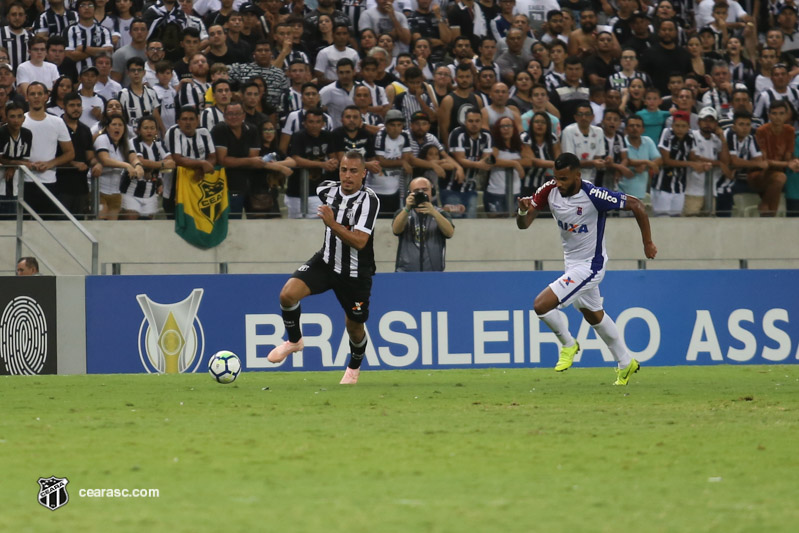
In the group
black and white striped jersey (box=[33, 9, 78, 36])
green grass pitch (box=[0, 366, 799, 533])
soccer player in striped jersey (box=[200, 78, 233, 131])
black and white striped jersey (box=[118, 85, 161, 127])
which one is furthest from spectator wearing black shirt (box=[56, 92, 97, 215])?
green grass pitch (box=[0, 366, 799, 533])

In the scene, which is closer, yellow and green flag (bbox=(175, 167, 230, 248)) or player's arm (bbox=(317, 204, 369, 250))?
player's arm (bbox=(317, 204, 369, 250))

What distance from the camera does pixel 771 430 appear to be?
9.21 metres

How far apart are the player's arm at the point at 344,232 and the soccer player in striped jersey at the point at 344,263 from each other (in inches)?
1.2

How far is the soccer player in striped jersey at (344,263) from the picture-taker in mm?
12516

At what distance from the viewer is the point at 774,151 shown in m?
19.2

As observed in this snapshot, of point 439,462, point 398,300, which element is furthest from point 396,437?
point 398,300

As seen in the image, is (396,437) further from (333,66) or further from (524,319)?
(333,66)

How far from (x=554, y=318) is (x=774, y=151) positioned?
24.5ft

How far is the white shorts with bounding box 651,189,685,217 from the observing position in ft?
62.0

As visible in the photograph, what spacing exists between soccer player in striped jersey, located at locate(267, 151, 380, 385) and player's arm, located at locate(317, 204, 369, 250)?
3 centimetres

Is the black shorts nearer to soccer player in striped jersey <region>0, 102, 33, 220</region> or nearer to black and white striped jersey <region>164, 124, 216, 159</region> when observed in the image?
black and white striped jersey <region>164, 124, 216, 159</region>

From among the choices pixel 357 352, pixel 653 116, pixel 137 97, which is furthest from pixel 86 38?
pixel 653 116

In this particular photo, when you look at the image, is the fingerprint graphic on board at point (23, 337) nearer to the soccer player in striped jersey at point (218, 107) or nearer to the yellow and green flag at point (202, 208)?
the yellow and green flag at point (202, 208)

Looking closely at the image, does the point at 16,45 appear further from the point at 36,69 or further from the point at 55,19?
the point at 55,19
